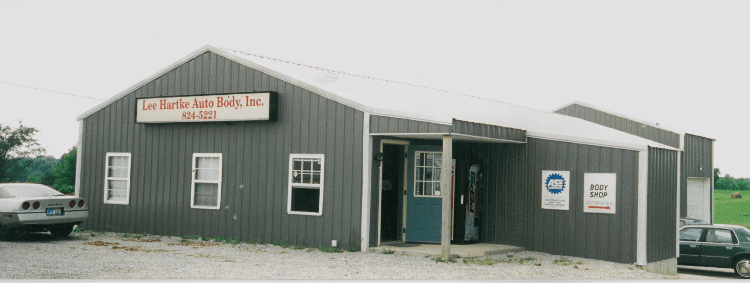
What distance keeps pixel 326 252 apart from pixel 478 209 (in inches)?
155

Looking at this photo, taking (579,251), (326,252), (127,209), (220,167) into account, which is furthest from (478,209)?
(127,209)

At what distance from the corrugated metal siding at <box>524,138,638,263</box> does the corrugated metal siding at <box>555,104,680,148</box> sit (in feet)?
33.1

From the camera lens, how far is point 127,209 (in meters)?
17.1

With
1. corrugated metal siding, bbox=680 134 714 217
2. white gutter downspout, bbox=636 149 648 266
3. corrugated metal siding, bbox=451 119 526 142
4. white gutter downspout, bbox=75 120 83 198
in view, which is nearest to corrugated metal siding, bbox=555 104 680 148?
corrugated metal siding, bbox=680 134 714 217

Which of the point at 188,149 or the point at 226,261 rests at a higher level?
the point at 188,149

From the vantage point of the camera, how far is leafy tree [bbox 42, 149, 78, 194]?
37.5 metres

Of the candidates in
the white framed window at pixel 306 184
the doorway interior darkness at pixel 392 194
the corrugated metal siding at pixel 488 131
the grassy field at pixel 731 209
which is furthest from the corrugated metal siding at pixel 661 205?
the grassy field at pixel 731 209

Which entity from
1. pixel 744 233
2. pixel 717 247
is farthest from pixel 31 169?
pixel 744 233

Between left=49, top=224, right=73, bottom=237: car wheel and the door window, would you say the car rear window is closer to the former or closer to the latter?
the door window

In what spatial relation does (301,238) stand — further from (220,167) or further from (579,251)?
(579,251)

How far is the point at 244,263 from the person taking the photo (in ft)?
38.3

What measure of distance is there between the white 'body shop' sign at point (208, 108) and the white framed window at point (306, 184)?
1147mm

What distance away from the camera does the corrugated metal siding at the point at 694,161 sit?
22672 millimetres

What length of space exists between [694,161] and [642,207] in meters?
11.6
